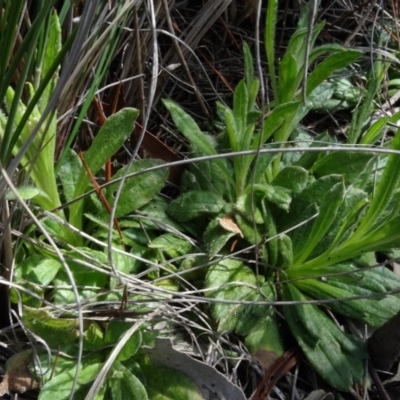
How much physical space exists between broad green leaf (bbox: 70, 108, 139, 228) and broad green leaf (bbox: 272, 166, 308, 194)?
33 cm

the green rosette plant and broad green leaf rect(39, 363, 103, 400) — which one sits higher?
the green rosette plant

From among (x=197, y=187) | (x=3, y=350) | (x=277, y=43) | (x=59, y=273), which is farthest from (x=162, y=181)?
(x=277, y=43)

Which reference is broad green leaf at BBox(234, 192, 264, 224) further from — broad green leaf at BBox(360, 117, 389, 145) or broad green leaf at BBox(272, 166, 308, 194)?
broad green leaf at BBox(360, 117, 389, 145)

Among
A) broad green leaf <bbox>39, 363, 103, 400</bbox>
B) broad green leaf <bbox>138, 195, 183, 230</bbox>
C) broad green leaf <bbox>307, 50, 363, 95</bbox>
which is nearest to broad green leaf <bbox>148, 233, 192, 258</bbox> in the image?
broad green leaf <bbox>138, 195, 183, 230</bbox>

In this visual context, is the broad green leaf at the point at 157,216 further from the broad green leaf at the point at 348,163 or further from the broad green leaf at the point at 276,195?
the broad green leaf at the point at 348,163

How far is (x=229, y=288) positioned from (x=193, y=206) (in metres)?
0.18

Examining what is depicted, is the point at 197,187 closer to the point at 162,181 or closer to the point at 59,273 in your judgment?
the point at 162,181

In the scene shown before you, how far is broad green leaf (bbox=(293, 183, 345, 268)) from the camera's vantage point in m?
1.17

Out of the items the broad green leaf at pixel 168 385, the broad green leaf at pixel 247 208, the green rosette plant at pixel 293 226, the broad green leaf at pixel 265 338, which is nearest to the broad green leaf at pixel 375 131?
the green rosette plant at pixel 293 226

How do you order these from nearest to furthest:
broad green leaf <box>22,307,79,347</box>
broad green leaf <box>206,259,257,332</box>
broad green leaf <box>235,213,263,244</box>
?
broad green leaf <box>22,307,79,347</box> < broad green leaf <box>206,259,257,332</box> < broad green leaf <box>235,213,263,244</box>

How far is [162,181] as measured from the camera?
1.23m

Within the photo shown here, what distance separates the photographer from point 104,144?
3.90 ft

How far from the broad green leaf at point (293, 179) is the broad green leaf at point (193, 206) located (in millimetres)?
136

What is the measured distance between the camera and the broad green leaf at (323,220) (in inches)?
46.0
